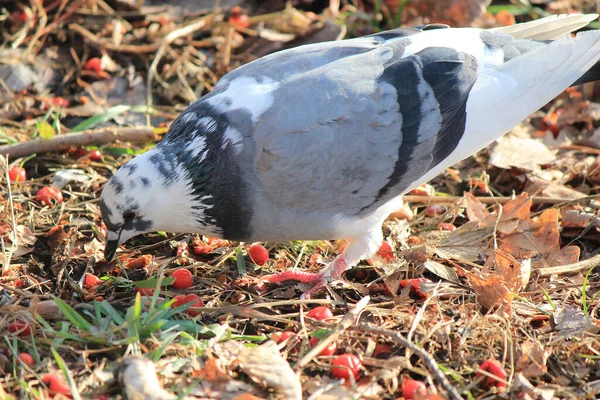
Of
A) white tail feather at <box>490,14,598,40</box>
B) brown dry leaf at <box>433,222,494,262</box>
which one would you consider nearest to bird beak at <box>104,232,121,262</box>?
brown dry leaf at <box>433,222,494,262</box>

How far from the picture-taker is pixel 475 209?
493cm

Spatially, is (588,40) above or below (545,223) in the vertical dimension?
above

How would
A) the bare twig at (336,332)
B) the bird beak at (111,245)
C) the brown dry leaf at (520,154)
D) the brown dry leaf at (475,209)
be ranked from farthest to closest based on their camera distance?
the brown dry leaf at (520,154), the brown dry leaf at (475,209), the bird beak at (111,245), the bare twig at (336,332)

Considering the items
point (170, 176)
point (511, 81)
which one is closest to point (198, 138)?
point (170, 176)

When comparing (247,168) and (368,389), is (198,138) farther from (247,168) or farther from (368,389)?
(368,389)

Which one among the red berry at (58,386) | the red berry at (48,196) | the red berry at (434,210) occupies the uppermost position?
the red berry at (48,196)

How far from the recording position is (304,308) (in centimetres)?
422

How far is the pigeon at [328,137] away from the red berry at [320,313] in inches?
13.7

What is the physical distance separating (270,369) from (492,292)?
1454 millimetres

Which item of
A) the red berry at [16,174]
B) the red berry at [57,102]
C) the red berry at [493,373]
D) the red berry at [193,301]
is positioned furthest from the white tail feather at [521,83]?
the red berry at [57,102]

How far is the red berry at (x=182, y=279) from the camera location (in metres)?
4.31

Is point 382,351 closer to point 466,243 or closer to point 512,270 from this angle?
point 512,270

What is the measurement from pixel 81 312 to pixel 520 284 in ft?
8.32

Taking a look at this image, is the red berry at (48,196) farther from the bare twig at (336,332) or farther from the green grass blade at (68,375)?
the bare twig at (336,332)
